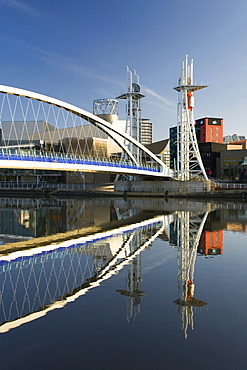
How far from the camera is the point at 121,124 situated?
96.9 meters

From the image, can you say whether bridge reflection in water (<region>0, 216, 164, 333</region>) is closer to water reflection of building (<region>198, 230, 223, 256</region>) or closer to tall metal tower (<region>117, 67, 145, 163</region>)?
water reflection of building (<region>198, 230, 223, 256</region>)

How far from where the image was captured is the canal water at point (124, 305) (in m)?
6.16

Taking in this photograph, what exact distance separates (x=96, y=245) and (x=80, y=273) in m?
5.13

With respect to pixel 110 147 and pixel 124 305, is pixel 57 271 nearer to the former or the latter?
pixel 124 305

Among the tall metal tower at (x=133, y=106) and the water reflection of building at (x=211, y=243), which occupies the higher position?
the tall metal tower at (x=133, y=106)

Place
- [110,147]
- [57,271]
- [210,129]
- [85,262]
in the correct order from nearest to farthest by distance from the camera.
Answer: [57,271], [85,262], [110,147], [210,129]

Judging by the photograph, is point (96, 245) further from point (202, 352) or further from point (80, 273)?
point (202, 352)

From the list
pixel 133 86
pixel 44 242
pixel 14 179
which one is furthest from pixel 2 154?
pixel 14 179

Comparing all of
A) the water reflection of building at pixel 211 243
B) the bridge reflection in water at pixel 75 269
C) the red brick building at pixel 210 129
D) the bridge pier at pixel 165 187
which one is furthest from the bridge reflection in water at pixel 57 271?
the red brick building at pixel 210 129

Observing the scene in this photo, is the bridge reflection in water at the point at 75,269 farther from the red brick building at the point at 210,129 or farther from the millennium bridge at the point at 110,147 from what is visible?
the red brick building at the point at 210,129

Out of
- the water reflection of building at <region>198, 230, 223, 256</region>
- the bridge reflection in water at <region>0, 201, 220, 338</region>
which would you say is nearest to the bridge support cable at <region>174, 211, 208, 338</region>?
the bridge reflection in water at <region>0, 201, 220, 338</region>

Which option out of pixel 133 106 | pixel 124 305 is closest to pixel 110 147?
pixel 133 106

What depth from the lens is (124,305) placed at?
8594 mm

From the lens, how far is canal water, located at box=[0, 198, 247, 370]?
20.2ft
